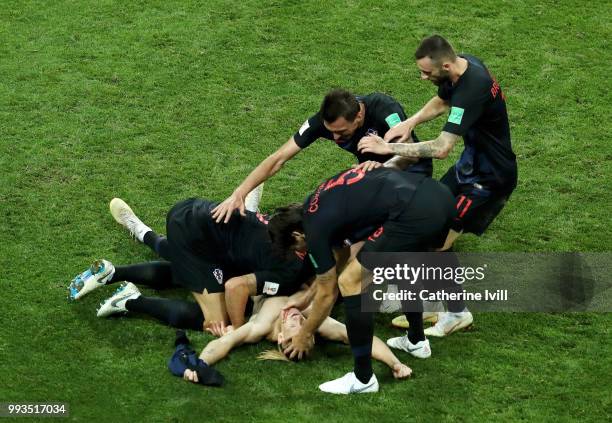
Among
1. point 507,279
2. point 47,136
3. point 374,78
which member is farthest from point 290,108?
point 507,279

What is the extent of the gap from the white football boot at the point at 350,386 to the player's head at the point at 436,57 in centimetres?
226

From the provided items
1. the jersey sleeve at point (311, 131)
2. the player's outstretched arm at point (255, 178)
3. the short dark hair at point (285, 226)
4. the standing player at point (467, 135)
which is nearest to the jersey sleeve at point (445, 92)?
the standing player at point (467, 135)

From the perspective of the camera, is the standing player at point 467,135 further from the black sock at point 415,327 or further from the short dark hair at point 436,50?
the black sock at point 415,327

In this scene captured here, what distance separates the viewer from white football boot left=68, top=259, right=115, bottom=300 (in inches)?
355

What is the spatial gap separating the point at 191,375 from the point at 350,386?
3.73ft

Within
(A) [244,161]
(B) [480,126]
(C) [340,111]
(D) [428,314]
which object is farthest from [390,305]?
(A) [244,161]

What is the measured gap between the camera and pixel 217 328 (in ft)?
28.5

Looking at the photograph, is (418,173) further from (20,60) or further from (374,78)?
(20,60)

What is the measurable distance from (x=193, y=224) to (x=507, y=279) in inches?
104

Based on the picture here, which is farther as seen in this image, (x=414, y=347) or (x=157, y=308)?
(x=157, y=308)

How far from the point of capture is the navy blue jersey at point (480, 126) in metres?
8.25

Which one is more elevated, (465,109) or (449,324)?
(465,109)

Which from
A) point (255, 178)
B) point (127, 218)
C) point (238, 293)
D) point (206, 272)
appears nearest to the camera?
point (238, 293)

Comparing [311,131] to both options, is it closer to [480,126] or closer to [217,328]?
[480,126]
